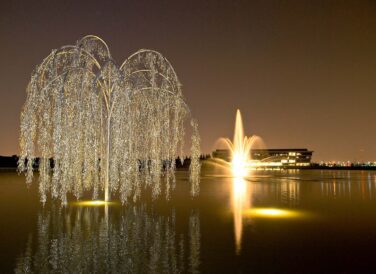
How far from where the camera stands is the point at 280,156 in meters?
189

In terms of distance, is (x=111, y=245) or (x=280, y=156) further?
(x=280, y=156)

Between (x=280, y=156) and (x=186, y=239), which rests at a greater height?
(x=280, y=156)

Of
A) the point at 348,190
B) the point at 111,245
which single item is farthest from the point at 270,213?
the point at 348,190

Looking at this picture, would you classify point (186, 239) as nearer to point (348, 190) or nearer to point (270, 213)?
point (270, 213)

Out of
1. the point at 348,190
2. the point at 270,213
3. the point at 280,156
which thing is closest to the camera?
the point at 270,213

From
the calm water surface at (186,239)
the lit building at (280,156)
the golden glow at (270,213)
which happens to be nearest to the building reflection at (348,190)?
the calm water surface at (186,239)

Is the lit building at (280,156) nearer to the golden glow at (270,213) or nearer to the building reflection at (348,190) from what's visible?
the building reflection at (348,190)

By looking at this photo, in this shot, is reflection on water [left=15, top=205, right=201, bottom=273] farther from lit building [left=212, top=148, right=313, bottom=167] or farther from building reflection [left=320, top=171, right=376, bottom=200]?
lit building [left=212, top=148, right=313, bottom=167]

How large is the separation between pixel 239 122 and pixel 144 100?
54.0 metres

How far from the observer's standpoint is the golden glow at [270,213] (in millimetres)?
16125

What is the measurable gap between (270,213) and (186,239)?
271 inches

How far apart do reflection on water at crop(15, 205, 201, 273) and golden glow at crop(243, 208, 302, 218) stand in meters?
2.80

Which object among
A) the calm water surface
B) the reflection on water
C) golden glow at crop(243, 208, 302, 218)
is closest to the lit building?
golden glow at crop(243, 208, 302, 218)

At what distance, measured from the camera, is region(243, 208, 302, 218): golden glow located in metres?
16.1
